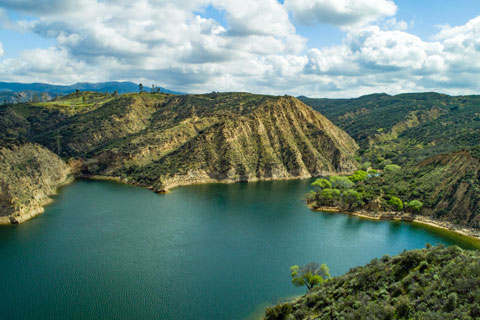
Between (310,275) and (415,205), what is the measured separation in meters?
46.6

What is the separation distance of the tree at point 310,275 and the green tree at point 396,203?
1700 inches

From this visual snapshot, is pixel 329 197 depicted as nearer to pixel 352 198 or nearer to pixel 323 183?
pixel 352 198

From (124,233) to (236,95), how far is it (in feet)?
405

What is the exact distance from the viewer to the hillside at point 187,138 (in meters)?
118

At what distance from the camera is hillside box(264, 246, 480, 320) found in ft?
76.7

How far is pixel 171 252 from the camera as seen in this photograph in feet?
181

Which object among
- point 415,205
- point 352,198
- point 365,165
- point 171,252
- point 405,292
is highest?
point 405,292

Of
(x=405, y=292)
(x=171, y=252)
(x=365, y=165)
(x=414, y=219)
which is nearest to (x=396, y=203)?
(x=414, y=219)

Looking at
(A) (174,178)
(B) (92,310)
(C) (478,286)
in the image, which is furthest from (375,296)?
(A) (174,178)

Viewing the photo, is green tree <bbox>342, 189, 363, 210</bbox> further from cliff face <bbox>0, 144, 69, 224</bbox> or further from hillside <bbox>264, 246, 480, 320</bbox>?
cliff face <bbox>0, 144, 69, 224</bbox>

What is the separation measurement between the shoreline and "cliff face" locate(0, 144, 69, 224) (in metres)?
69.7

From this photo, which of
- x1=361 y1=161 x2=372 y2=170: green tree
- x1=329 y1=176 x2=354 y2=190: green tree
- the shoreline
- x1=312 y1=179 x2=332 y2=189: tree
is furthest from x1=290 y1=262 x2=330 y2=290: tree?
x1=361 y1=161 x2=372 y2=170: green tree

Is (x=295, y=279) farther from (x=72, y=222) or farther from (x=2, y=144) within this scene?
(x=2, y=144)

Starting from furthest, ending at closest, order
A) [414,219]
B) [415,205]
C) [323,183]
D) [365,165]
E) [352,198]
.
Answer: [365,165] → [323,183] → [352,198] → [415,205] → [414,219]
